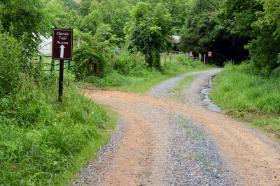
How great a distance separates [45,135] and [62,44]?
3.85 m

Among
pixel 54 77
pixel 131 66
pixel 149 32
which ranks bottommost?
pixel 54 77

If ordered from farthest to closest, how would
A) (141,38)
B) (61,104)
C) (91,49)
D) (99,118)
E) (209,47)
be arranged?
1. (209,47)
2. (141,38)
3. (91,49)
4. (99,118)
5. (61,104)

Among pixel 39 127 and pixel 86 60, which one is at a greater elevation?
pixel 86 60

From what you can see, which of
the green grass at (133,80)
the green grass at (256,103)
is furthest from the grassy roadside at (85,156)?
the green grass at (133,80)

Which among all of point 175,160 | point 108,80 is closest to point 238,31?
point 108,80

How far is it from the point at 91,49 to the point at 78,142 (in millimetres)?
16325

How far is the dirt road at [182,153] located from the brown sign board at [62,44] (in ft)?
8.94

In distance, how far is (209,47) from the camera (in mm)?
61125

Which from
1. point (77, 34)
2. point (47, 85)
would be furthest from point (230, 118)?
point (77, 34)

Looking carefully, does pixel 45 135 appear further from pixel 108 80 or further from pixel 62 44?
pixel 108 80

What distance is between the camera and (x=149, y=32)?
3500 centimetres

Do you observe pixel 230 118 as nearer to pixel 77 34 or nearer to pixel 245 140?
pixel 245 140

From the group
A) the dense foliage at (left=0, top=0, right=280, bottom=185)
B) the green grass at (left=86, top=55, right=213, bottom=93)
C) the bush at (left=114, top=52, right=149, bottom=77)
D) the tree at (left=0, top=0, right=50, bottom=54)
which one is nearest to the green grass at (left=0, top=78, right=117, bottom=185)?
the dense foliage at (left=0, top=0, right=280, bottom=185)

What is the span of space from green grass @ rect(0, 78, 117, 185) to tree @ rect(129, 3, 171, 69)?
21897 millimetres
